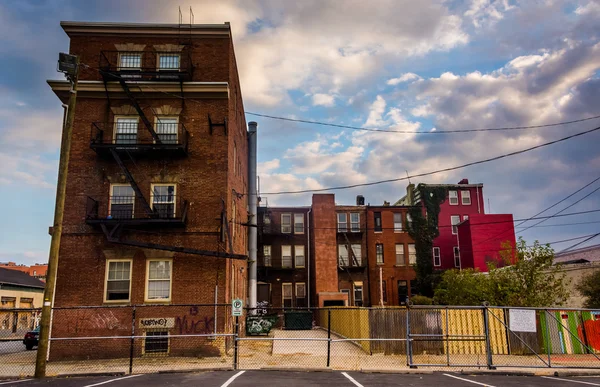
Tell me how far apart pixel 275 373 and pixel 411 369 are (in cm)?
441

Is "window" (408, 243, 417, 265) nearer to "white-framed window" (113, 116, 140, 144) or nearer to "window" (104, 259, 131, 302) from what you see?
"window" (104, 259, 131, 302)

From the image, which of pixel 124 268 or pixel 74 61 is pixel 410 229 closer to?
pixel 124 268

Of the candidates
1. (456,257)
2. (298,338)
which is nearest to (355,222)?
(456,257)

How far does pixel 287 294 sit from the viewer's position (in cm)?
4197

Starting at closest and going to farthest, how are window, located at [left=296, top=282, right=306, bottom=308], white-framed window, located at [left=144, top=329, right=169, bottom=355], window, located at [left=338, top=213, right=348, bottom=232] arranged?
white-framed window, located at [left=144, top=329, right=169, bottom=355] < window, located at [left=296, top=282, right=306, bottom=308] < window, located at [left=338, top=213, right=348, bottom=232]

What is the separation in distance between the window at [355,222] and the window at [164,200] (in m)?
25.9

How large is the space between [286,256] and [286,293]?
3340 millimetres

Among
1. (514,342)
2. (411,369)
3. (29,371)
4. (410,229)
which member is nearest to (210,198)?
(29,371)

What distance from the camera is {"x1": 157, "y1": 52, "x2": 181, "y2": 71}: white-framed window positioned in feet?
71.2

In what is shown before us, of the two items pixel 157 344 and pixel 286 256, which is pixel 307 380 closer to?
pixel 157 344

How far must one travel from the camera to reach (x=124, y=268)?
19875 millimetres

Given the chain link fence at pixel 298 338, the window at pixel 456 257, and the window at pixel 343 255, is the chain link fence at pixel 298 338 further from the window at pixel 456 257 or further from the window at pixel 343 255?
the window at pixel 456 257

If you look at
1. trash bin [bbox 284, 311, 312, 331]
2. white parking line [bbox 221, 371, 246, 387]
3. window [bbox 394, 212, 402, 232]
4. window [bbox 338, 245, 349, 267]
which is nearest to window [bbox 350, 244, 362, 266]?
window [bbox 338, 245, 349, 267]

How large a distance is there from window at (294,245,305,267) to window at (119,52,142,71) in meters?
25.0
